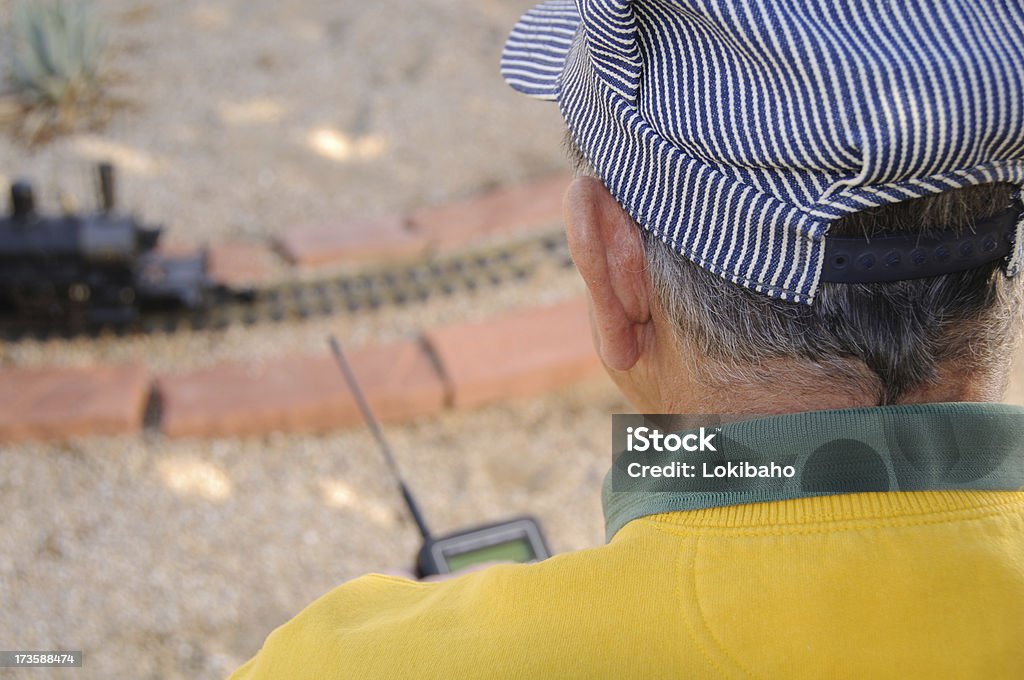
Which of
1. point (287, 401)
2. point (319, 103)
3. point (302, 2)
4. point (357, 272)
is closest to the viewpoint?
point (287, 401)

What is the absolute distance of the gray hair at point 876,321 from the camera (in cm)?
96

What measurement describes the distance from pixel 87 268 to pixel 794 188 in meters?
2.91

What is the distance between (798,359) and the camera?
1004mm

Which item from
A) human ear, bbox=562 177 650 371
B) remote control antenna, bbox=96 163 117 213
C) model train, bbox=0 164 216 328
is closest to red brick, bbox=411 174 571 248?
model train, bbox=0 164 216 328

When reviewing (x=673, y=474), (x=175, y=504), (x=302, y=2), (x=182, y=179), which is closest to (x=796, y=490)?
(x=673, y=474)

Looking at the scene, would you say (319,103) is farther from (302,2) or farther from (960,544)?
(960,544)

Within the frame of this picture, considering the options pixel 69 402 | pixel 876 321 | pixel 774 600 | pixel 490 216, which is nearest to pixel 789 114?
pixel 876 321

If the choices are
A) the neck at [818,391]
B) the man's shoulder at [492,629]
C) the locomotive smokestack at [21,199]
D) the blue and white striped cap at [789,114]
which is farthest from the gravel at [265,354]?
the blue and white striped cap at [789,114]

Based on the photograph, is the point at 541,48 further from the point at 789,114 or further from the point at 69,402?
the point at 69,402

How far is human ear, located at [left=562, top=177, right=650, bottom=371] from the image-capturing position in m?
1.09

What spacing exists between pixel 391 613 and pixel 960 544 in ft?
1.80

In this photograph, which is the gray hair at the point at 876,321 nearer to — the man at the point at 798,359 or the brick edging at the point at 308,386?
the man at the point at 798,359

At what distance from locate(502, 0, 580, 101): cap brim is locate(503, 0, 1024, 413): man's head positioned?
0.16 metres

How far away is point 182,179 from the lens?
424 centimetres
